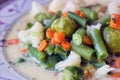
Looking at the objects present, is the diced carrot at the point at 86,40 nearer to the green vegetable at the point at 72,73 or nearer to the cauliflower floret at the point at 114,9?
the green vegetable at the point at 72,73

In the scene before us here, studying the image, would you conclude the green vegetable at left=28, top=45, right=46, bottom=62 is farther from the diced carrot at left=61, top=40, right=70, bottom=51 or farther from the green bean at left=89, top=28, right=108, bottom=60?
the green bean at left=89, top=28, right=108, bottom=60

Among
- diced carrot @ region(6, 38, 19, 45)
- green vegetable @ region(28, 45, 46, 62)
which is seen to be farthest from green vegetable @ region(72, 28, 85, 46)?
diced carrot @ region(6, 38, 19, 45)

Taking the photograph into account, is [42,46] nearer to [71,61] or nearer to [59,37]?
[59,37]

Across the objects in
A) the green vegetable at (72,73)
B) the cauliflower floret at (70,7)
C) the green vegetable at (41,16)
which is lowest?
the green vegetable at (72,73)

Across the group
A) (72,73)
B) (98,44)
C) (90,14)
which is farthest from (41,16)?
(72,73)

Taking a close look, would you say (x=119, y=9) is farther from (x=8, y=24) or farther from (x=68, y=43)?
(x=8, y=24)

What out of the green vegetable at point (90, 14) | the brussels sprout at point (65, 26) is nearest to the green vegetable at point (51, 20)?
the brussels sprout at point (65, 26)

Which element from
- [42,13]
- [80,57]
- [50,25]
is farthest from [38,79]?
[42,13]
